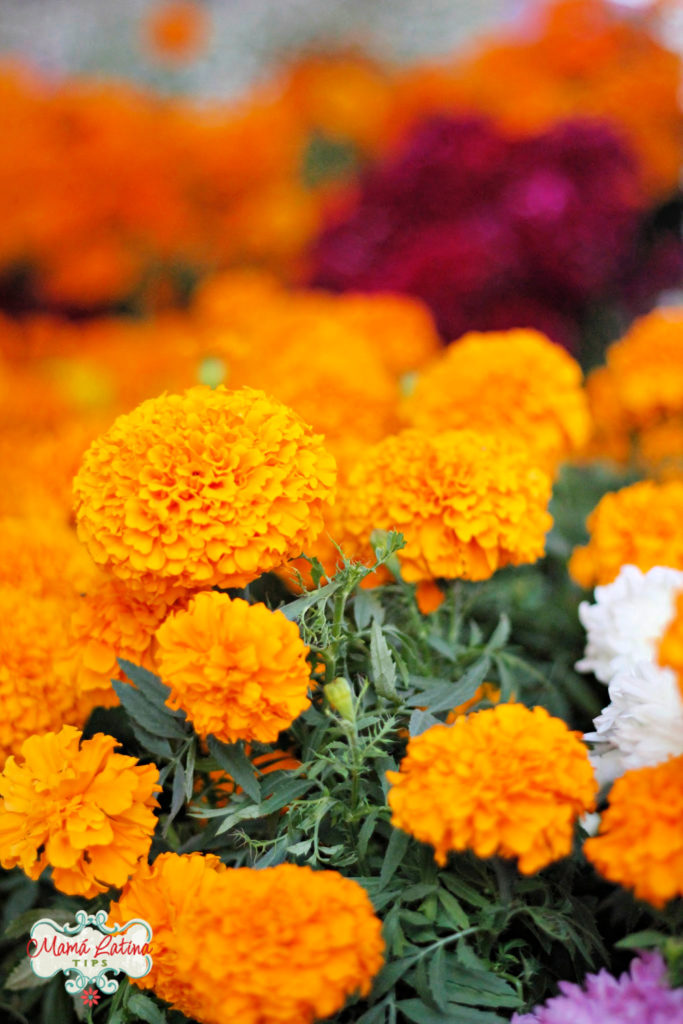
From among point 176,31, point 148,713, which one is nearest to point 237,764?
point 148,713

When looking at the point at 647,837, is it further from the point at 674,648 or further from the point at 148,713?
the point at 148,713

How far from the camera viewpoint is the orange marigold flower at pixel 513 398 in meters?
1.05

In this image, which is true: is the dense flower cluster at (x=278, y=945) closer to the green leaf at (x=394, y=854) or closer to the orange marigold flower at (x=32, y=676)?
the green leaf at (x=394, y=854)

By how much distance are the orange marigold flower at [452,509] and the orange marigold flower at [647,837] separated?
0.25 m

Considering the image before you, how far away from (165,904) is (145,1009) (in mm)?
86

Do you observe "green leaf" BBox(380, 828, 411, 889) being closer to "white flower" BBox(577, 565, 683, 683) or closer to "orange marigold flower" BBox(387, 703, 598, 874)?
"orange marigold flower" BBox(387, 703, 598, 874)

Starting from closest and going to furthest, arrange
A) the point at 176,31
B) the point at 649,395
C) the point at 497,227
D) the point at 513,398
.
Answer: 1. the point at 513,398
2. the point at 649,395
3. the point at 497,227
4. the point at 176,31

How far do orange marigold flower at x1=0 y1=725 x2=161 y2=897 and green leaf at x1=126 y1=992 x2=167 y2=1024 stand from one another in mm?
90

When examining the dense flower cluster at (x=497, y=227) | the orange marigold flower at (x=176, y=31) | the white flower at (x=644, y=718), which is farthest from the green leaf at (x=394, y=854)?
the orange marigold flower at (x=176, y=31)

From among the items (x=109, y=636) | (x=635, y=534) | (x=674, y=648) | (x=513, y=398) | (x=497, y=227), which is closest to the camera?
(x=674, y=648)

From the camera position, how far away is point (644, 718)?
71 cm

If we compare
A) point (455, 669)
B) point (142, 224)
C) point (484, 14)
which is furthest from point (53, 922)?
point (484, 14)

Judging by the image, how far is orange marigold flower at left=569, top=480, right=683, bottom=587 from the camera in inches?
36.1

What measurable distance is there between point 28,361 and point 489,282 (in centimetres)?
A: 106
